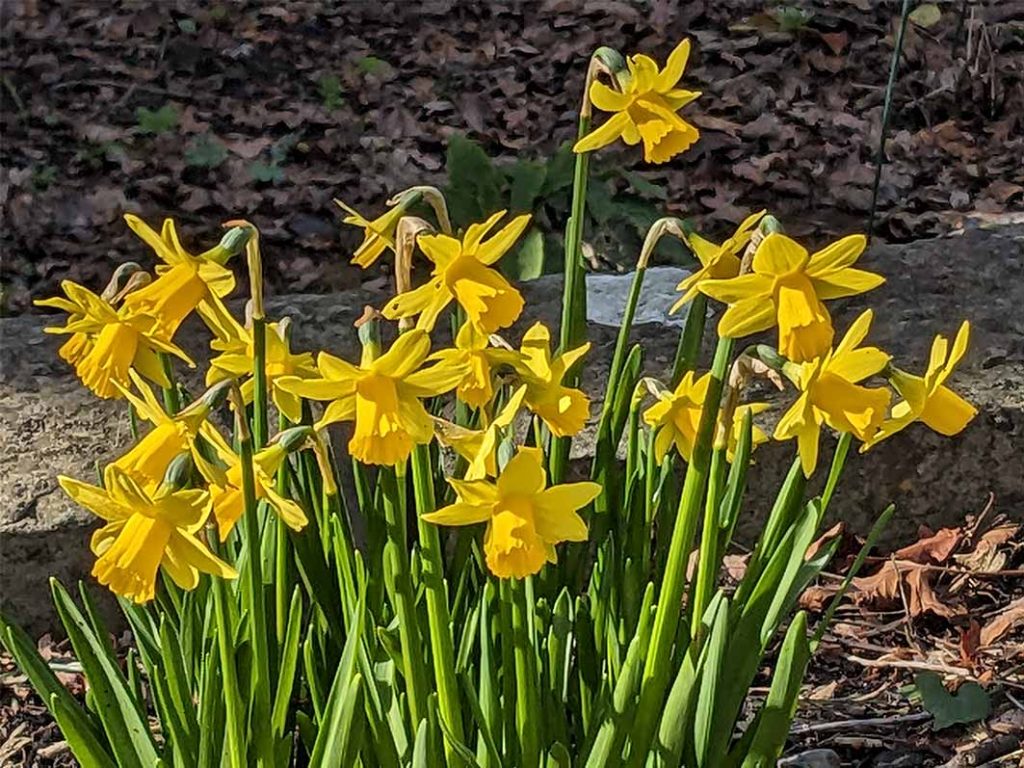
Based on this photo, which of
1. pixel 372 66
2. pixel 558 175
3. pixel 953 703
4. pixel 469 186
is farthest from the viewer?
pixel 372 66

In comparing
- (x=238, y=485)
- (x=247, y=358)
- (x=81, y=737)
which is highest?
(x=247, y=358)

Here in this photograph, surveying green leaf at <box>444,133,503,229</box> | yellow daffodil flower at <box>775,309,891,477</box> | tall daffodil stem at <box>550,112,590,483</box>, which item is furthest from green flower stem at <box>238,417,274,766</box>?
green leaf at <box>444,133,503,229</box>

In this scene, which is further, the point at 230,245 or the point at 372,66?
the point at 372,66

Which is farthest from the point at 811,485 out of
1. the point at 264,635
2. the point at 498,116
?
the point at 498,116

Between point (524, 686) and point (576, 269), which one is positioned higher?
point (576, 269)

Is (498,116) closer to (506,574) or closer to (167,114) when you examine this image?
(167,114)

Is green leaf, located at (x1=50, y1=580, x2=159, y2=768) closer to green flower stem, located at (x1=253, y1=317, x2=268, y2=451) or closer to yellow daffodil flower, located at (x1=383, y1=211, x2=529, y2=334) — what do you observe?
green flower stem, located at (x1=253, y1=317, x2=268, y2=451)

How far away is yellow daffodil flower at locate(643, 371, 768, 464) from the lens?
4.50 ft

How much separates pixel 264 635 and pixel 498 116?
3.67 meters

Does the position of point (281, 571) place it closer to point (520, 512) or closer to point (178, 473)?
point (178, 473)

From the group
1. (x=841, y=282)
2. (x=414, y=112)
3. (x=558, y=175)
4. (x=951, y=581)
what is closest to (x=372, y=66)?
(x=414, y=112)

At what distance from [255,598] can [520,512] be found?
0.30m

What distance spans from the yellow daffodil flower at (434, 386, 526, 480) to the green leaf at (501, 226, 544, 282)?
2.19m

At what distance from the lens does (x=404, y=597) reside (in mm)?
1263
